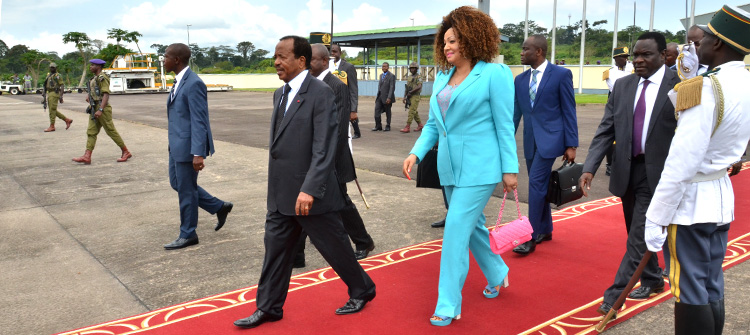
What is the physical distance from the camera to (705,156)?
2.57 metres

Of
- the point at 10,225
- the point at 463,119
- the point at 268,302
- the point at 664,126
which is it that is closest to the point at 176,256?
the point at 268,302

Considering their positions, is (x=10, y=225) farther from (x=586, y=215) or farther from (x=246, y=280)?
(x=586, y=215)

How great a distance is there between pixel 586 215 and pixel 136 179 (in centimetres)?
632

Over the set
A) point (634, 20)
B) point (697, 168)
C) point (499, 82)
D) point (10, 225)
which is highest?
point (634, 20)

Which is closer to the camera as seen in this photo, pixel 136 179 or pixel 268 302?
pixel 268 302

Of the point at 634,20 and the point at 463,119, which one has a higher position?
the point at 634,20

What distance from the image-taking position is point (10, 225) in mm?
6359

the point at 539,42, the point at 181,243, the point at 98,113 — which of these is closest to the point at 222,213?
the point at 181,243

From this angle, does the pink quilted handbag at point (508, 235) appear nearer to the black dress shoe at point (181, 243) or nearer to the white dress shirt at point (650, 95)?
the white dress shirt at point (650, 95)

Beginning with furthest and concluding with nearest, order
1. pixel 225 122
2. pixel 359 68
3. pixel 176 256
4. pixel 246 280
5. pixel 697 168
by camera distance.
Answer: pixel 359 68
pixel 225 122
pixel 176 256
pixel 246 280
pixel 697 168

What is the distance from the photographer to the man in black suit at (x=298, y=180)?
350 cm

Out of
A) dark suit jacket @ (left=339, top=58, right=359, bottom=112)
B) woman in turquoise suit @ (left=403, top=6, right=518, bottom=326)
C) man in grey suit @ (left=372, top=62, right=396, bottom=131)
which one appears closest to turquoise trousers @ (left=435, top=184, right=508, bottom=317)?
woman in turquoise suit @ (left=403, top=6, right=518, bottom=326)

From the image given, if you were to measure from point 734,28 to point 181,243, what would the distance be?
450 cm

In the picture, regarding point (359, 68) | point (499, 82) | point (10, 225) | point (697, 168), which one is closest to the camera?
point (697, 168)
